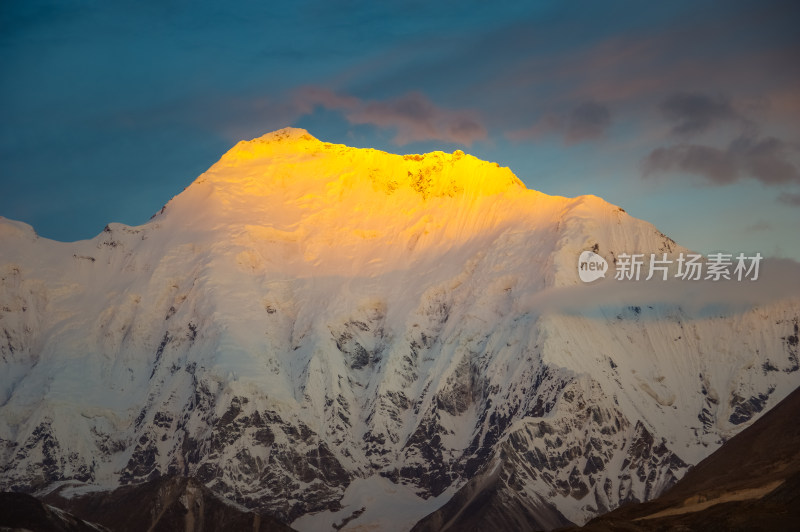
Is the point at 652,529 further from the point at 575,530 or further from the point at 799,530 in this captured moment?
the point at 799,530

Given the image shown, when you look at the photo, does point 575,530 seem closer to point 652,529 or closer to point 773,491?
point 652,529

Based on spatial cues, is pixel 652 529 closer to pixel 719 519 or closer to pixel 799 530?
pixel 719 519

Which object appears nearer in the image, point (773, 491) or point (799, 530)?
point (799, 530)

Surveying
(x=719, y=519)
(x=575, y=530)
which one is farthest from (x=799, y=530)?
(x=575, y=530)

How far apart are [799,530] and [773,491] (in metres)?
20.1

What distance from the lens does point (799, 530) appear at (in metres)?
172

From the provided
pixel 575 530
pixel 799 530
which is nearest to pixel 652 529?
pixel 575 530

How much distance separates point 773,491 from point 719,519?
1049 centimetres

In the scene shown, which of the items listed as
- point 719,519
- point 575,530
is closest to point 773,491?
point 719,519

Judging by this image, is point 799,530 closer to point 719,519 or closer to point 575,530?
point 719,519

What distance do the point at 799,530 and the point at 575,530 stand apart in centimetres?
2621

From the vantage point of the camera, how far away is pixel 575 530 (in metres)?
188

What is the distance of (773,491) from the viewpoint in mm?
191500

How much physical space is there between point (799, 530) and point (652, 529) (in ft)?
76.8
